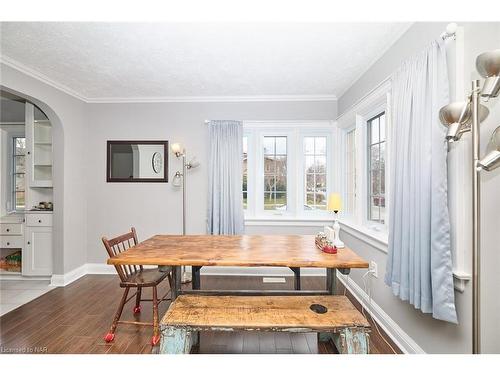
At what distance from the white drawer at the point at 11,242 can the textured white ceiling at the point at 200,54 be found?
229 centimetres

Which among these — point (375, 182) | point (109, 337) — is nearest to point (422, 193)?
point (375, 182)

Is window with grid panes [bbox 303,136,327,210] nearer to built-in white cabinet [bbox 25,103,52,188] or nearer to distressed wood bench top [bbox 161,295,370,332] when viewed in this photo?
distressed wood bench top [bbox 161,295,370,332]

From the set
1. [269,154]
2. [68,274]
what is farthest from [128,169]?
[269,154]

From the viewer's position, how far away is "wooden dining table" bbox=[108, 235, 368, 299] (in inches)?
Answer: 66.2

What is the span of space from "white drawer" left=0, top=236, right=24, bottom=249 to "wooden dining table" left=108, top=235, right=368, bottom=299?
252 cm

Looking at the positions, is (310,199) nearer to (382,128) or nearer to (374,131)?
(374,131)

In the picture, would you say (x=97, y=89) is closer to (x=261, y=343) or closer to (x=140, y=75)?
(x=140, y=75)

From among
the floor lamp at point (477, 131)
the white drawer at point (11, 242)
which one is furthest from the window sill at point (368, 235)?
the white drawer at point (11, 242)

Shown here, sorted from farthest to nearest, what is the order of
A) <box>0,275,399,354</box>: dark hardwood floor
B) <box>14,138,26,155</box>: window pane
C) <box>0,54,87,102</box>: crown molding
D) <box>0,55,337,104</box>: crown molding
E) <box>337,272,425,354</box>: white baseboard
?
<box>14,138,26,155</box>: window pane, <box>0,55,337,104</box>: crown molding, <box>0,54,87,102</box>: crown molding, <box>0,275,399,354</box>: dark hardwood floor, <box>337,272,425,354</box>: white baseboard

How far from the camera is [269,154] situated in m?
3.67

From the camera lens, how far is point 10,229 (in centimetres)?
332

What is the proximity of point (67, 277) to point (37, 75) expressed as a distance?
262 centimetres

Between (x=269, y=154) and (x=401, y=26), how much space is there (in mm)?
2141

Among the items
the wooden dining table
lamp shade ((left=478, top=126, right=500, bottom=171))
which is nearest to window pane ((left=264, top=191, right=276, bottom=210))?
the wooden dining table
